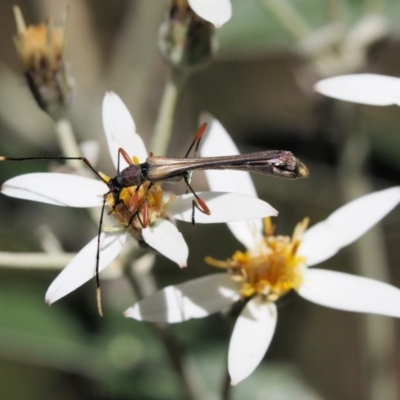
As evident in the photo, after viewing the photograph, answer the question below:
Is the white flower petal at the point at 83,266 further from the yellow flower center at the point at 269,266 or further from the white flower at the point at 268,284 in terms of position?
the yellow flower center at the point at 269,266

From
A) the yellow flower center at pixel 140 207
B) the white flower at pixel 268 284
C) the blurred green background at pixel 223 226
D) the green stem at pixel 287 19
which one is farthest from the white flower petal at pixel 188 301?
the green stem at pixel 287 19

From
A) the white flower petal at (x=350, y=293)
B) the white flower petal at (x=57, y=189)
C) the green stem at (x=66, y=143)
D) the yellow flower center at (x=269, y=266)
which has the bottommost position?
the white flower petal at (x=350, y=293)

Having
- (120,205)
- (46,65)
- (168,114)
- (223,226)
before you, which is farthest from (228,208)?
(223,226)

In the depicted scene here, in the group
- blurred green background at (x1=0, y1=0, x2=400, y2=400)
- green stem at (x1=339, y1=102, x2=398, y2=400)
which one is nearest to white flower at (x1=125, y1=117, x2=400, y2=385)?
blurred green background at (x1=0, y1=0, x2=400, y2=400)

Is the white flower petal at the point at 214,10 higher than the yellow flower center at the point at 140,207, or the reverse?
the white flower petal at the point at 214,10

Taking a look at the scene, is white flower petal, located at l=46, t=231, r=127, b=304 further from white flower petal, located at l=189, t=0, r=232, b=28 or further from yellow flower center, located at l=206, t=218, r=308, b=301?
white flower petal, located at l=189, t=0, r=232, b=28

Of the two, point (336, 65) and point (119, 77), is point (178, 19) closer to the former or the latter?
point (336, 65)

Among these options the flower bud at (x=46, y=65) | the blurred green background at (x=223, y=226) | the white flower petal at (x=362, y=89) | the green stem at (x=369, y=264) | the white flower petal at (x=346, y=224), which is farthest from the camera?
the blurred green background at (x=223, y=226)
